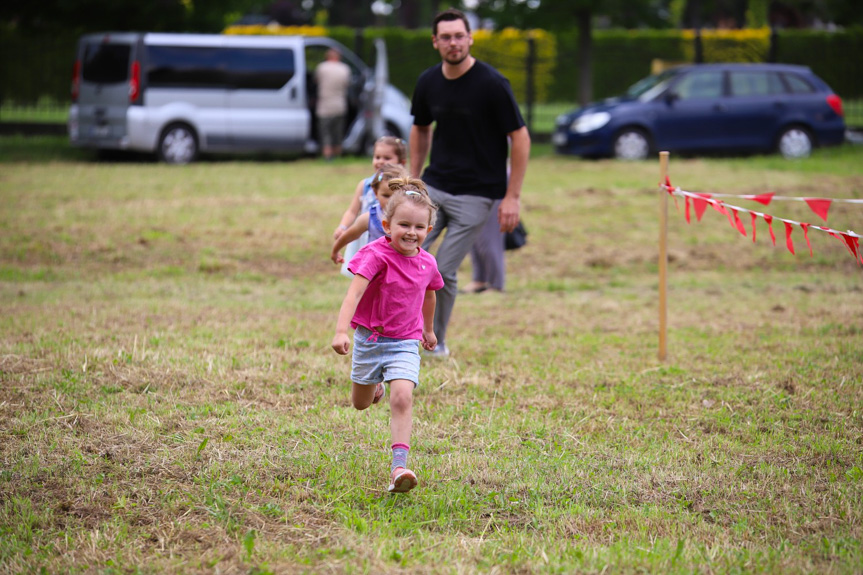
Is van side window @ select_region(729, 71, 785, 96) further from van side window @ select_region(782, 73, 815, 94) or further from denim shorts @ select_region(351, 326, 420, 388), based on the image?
denim shorts @ select_region(351, 326, 420, 388)

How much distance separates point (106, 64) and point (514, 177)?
1214 centimetres

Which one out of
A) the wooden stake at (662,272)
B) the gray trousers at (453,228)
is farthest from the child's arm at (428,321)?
the wooden stake at (662,272)

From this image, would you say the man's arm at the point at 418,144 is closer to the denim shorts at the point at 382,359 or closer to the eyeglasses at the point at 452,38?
the eyeglasses at the point at 452,38

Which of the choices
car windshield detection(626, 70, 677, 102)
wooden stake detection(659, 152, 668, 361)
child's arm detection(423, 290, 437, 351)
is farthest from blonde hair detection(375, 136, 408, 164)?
car windshield detection(626, 70, 677, 102)

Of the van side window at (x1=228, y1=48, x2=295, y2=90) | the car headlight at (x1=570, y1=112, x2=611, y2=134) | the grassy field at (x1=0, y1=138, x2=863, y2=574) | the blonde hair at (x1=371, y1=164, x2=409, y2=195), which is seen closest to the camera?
the grassy field at (x1=0, y1=138, x2=863, y2=574)

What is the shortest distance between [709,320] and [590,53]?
15623 mm

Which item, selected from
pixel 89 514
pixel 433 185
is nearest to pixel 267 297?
pixel 433 185

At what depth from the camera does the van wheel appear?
1675cm

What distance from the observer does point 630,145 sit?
17.5 m

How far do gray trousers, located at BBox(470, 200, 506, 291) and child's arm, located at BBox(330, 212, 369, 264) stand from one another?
2.60m

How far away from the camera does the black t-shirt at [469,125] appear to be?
20.1 feet

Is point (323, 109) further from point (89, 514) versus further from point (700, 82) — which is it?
point (89, 514)

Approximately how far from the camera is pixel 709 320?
8055 millimetres

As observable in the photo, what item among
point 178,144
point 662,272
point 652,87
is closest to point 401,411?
point 662,272
